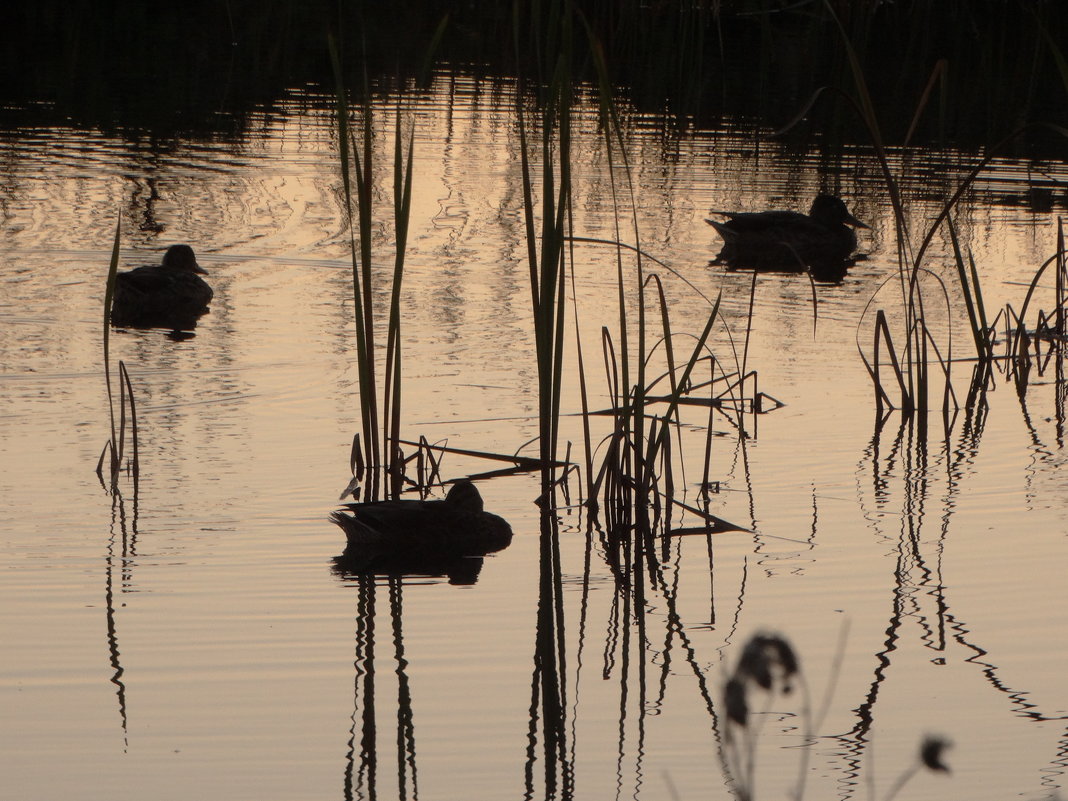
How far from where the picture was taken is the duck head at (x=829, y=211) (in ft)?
42.6

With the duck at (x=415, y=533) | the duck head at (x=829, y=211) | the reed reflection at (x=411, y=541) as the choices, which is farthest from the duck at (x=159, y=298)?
the duck head at (x=829, y=211)

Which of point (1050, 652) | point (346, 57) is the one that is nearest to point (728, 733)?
point (1050, 652)

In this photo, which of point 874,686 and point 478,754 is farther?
point 874,686

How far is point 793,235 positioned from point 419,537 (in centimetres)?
698

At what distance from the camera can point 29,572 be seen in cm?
576

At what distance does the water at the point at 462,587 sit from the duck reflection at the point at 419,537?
12cm

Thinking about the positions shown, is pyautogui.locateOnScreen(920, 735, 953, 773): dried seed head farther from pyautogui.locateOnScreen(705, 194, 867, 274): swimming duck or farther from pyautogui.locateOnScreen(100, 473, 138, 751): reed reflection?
pyautogui.locateOnScreen(705, 194, 867, 274): swimming duck

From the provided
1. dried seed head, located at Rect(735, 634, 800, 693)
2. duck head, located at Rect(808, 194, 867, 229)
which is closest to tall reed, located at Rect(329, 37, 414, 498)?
dried seed head, located at Rect(735, 634, 800, 693)

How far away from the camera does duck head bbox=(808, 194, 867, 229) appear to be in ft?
42.6

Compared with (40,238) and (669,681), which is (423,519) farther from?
(40,238)

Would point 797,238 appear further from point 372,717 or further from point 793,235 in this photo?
point 372,717

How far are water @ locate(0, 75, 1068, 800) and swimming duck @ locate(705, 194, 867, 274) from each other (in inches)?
13.1

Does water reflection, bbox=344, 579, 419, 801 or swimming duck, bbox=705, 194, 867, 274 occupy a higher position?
swimming duck, bbox=705, 194, 867, 274

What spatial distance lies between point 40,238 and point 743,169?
6.56 m
